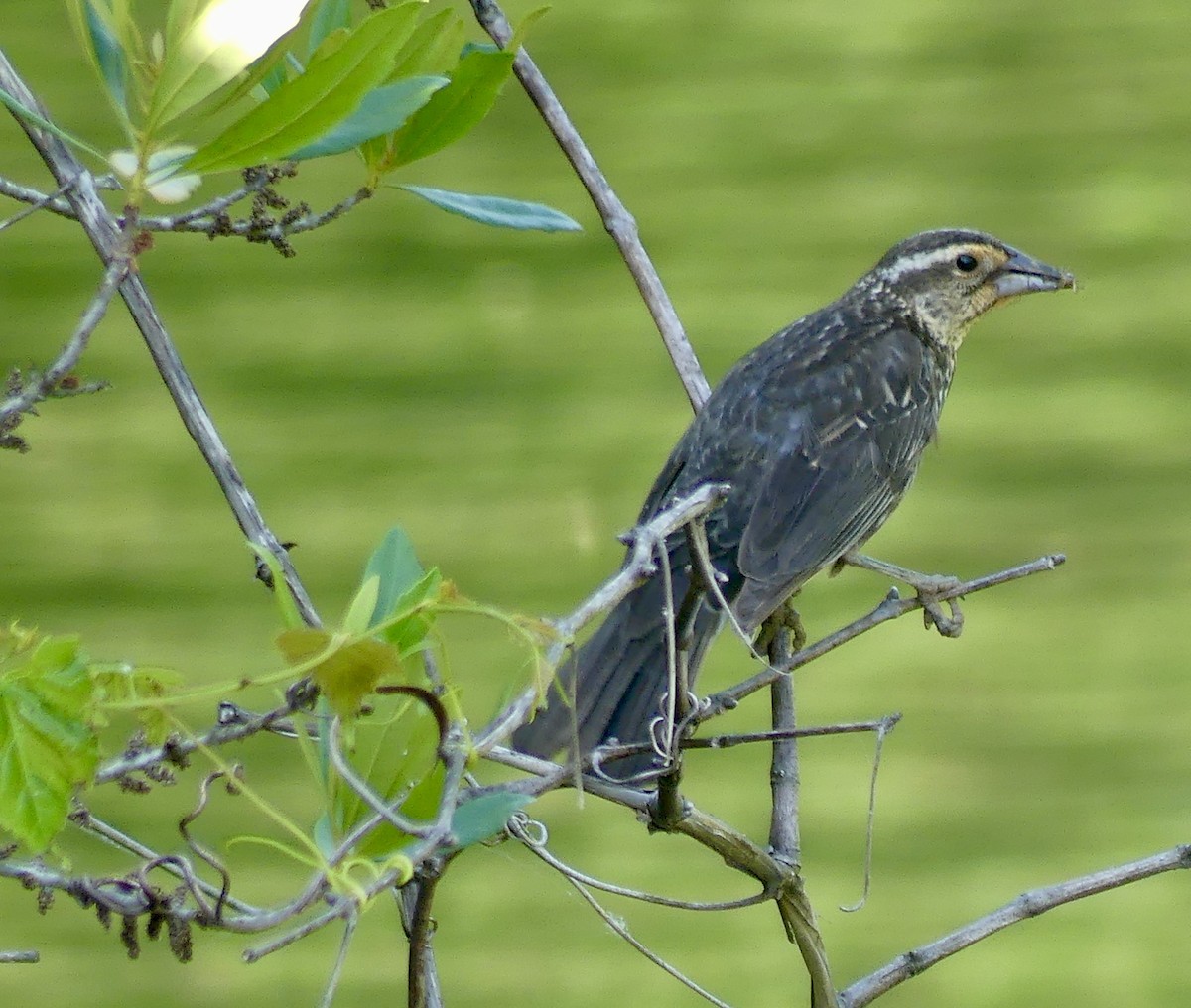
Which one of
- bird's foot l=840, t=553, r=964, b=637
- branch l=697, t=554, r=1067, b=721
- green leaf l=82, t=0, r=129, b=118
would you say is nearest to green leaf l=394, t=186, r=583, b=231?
green leaf l=82, t=0, r=129, b=118

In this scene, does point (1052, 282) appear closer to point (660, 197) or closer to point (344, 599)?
point (660, 197)

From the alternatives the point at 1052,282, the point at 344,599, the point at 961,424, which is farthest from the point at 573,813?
the point at 1052,282

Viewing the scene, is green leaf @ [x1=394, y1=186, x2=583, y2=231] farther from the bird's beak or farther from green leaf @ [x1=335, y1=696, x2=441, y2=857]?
the bird's beak

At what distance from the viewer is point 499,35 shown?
1758mm

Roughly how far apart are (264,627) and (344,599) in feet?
0.51

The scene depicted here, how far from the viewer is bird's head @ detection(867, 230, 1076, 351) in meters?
2.88

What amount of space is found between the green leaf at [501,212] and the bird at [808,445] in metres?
0.77

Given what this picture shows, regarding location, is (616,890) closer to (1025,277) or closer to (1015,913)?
(1015,913)

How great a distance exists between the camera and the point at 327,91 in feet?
3.35

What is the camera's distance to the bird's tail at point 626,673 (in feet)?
6.95

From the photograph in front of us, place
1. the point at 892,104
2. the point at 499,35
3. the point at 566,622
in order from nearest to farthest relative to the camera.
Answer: the point at 566,622
the point at 499,35
the point at 892,104

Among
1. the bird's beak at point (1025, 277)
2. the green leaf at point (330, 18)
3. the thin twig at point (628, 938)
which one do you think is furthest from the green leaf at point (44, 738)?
the bird's beak at point (1025, 277)

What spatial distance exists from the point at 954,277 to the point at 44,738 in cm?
242

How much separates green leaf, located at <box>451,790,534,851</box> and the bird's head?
79.2 inches
